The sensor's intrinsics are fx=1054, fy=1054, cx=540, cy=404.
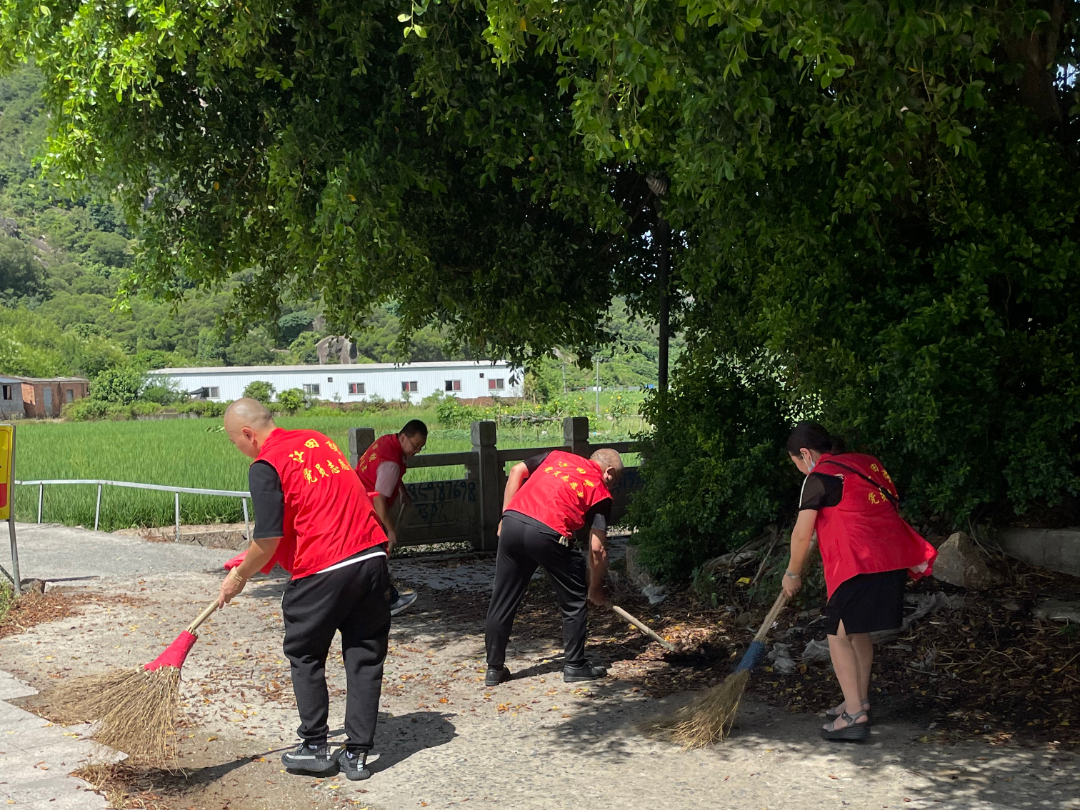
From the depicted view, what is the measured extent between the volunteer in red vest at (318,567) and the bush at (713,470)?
13.9ft

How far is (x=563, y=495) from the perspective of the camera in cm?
641

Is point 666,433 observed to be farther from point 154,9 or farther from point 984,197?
point 154,9

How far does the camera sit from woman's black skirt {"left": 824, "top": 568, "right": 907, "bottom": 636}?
518 cm

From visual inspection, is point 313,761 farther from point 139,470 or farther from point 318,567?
point 139,470

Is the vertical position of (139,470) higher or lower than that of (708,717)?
higher

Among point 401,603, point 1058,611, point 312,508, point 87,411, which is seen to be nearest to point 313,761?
point 312,508

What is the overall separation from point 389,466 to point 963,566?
4340 millimetres

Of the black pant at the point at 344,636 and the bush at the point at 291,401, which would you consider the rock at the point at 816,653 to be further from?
the bush at the point at 291,401

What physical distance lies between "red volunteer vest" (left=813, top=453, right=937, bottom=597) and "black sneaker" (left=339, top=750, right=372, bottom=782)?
94.8 inches

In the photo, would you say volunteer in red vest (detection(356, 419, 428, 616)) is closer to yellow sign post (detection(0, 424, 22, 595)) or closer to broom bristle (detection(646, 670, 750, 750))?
yellow sign post (detection(0, 424, 22, 595))

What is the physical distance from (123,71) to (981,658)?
6.66 meters

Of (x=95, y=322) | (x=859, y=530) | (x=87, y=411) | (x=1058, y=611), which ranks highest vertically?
(x=95, y=322)

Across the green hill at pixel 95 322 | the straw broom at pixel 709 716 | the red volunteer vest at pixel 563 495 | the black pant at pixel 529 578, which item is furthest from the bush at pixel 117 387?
the straw broom at pixel 709 716

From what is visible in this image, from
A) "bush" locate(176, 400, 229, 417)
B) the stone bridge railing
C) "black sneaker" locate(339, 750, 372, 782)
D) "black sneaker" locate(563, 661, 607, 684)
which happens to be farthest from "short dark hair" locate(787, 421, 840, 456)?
"bush" locate(176, 400, 229, 417)
